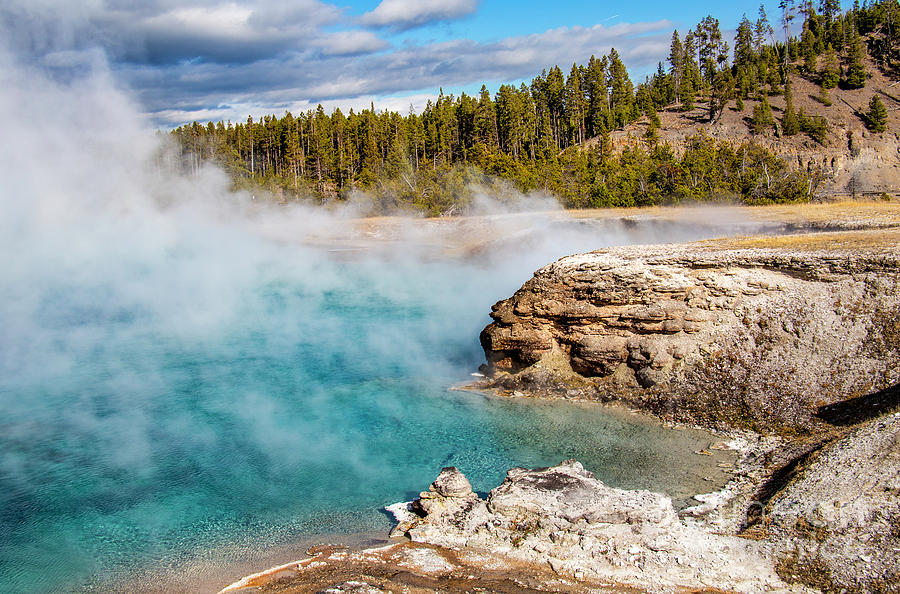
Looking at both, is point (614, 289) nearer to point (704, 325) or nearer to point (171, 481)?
point (704, 325)

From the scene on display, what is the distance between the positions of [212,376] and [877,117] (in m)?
68.7

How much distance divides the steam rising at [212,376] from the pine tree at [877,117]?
4392 cm

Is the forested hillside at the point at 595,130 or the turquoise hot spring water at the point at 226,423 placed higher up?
the forested hillside at the point at 595,130

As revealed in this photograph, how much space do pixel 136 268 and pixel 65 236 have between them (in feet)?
28.1

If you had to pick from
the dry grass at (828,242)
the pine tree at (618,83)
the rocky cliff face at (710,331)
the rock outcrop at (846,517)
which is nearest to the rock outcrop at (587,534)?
the rock outcrop at (846,517)

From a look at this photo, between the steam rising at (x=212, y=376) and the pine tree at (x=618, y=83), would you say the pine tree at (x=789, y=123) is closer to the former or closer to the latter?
the pine tree at (x=618, y=83)

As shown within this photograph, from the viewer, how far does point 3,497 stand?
11.5m

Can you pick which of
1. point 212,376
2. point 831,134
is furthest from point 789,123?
point 212,376

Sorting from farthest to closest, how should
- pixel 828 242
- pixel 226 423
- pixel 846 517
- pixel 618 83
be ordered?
pixel 618 83, pixel 828 242, pixel 226 423, pixel 846 517

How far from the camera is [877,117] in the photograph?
63.2 metres

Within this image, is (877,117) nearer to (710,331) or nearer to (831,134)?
(831,134)

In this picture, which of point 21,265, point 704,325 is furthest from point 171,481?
point 21,265

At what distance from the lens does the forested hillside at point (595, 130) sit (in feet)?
157

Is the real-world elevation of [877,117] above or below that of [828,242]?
above
